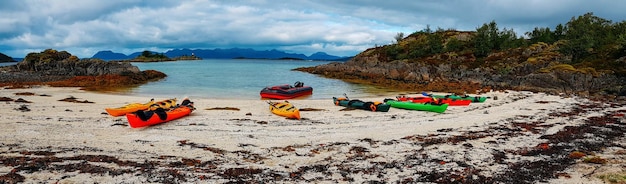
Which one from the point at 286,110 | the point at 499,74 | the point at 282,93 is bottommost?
the point at 286,110

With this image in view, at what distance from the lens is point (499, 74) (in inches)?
1524

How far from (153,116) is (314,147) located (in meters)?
7.77

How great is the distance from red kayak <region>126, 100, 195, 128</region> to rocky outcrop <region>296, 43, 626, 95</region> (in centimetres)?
2469

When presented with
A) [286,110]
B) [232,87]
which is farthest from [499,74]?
[286,110]

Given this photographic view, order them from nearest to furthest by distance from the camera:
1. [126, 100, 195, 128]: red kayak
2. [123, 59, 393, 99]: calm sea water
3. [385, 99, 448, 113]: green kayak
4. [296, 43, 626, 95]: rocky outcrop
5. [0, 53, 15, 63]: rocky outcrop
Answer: [126, 100, 195, 128]: red kayak < [385, 99, 448, 113]: green kayak < [296, 43, 626, 95]: rocky outcrop < [123, 59, 393, 99]: calm sea water < [0, 53, 15, 63]: rocky outcrop

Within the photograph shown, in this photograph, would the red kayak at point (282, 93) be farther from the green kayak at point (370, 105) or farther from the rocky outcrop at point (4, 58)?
the rocky outcrop at point (4, 58)

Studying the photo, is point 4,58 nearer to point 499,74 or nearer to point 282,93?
point 282,93

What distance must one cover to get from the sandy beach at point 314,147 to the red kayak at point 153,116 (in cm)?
30

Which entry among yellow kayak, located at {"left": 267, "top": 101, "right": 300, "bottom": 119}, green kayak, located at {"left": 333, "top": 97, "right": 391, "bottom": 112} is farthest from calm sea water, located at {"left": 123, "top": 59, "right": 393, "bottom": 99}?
yellow kayak, located at {"left": 267, "top": 101, "right": 300, "bottom": 119}

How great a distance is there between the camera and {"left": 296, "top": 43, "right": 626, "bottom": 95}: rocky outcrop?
101ft

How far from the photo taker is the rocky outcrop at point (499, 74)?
3092cm

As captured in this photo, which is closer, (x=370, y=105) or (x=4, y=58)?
(x=370, y=105)

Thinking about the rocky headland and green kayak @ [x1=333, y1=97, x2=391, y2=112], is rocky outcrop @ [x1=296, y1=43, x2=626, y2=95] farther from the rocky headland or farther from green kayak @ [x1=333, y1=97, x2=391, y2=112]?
the rocky headland

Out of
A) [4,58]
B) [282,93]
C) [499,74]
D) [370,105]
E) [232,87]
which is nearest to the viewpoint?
[370,105]
